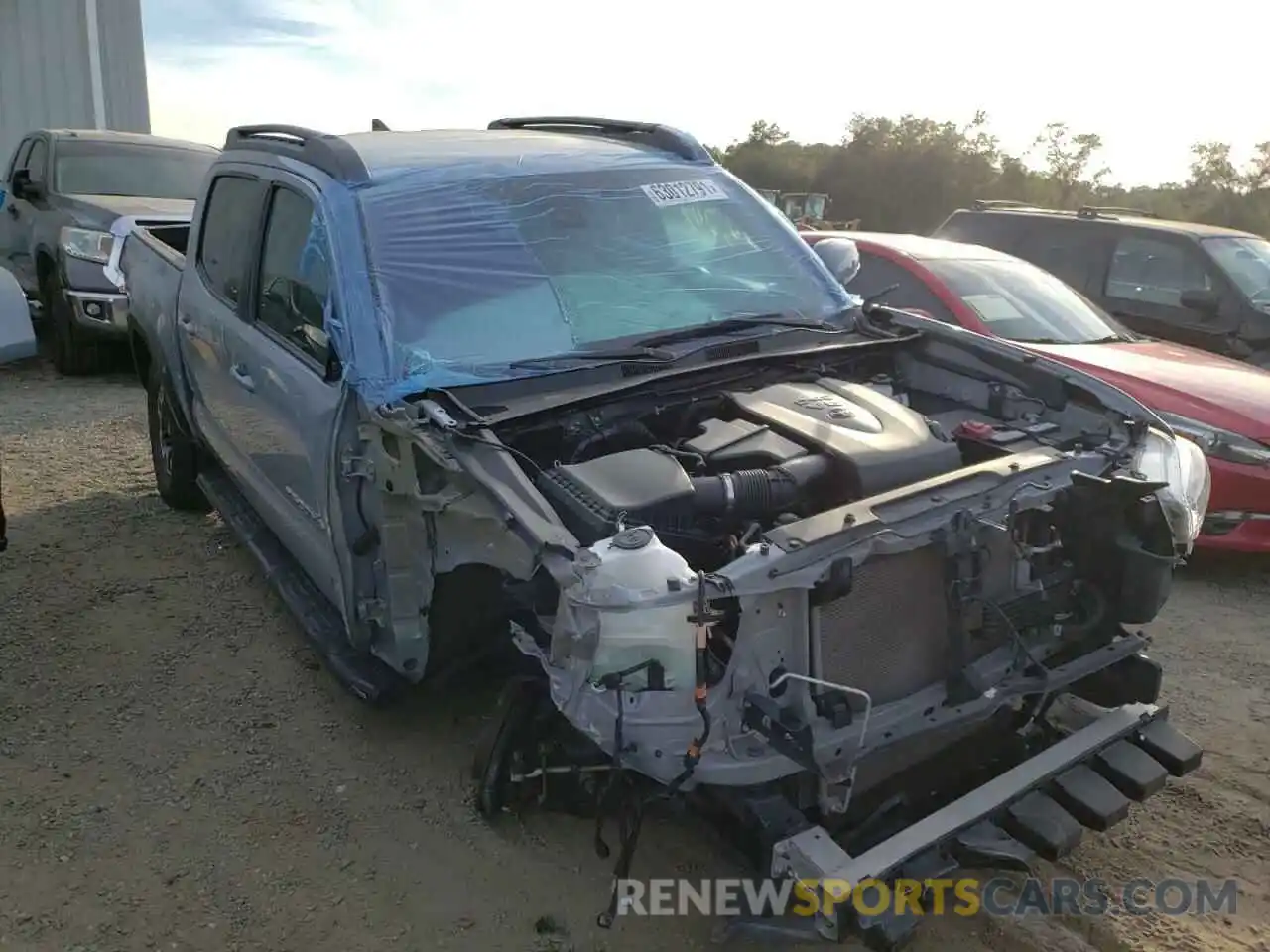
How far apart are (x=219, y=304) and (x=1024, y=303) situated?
4299 millimetres

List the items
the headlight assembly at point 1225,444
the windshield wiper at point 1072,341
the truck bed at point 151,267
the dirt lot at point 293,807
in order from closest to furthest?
the dirt lot at point 293,807
the headlight assembly at point 1225,444
the truck bed at point 151,267
the windshield wiper at point 1072,341

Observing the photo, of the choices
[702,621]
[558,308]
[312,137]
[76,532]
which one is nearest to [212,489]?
[76,532]

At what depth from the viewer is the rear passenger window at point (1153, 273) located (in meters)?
7.30

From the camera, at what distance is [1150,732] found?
292 cm

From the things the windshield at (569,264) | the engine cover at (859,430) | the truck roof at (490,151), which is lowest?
the engine cover at (859,430)

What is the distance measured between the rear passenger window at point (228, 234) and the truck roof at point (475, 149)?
0.18 m

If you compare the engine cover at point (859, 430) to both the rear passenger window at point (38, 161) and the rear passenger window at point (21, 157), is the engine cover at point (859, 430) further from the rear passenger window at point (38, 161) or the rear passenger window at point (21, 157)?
the rear passenger window at point (21, 157)

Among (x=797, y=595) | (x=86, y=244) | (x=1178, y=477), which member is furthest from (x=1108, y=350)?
(x=86, y=244)

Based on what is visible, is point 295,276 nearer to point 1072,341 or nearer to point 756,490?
point 756,490

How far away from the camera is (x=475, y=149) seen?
404cm

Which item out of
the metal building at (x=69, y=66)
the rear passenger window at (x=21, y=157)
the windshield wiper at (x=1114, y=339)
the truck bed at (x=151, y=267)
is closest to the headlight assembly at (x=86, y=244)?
the rear passenger window at (x=21, y=157)

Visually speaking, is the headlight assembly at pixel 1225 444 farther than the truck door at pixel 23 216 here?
No

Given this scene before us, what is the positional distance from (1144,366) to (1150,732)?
315 cm

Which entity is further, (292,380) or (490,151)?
(490,151)
